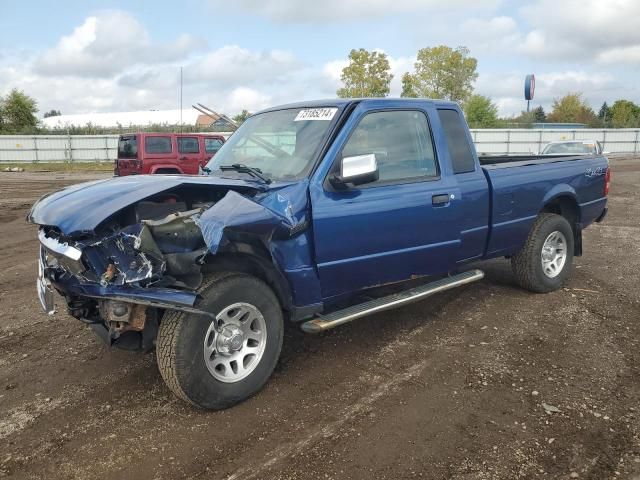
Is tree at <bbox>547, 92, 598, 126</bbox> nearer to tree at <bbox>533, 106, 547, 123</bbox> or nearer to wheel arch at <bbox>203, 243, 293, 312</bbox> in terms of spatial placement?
tree at <bbox>533, 106, 547, 123</bbox>

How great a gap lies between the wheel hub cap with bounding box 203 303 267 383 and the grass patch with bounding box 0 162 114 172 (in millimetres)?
28049

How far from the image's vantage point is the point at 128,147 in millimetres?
16406

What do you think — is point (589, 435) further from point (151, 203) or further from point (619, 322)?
point (151, 203)

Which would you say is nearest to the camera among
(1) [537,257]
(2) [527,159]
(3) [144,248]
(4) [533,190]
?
(3) [144,248]

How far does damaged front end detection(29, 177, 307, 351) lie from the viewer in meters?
3.08

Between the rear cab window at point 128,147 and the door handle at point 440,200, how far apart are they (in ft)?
44.2

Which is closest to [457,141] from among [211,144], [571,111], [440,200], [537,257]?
[440,200]

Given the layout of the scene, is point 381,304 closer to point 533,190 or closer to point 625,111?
point 533,190

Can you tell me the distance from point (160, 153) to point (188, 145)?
0.97m

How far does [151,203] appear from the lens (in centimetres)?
343

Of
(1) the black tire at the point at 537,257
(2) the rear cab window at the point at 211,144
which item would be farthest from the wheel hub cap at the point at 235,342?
(2) the rear cab window at the point at 211,144

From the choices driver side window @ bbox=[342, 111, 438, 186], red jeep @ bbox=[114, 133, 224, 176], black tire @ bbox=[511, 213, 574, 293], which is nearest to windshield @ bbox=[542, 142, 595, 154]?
red jeep @ bbox=[114, 133, 224, 176]

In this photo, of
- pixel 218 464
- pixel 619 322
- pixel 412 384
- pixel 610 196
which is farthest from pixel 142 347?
pixel 610 196

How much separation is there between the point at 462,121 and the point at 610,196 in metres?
12.5
